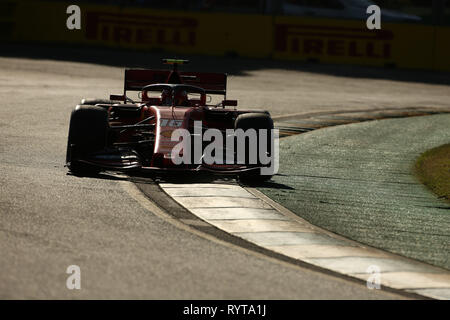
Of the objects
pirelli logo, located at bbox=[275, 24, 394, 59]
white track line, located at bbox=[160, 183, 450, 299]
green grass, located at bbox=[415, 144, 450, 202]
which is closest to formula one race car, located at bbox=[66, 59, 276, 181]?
white track line, located at bbox=[160, 183, 450, 299]

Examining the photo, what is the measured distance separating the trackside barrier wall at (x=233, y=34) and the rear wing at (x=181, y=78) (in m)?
15.0

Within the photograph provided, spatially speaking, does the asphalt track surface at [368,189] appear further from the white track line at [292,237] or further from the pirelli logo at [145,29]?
the pirelli logo at [145,29]

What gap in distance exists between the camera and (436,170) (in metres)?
14.5

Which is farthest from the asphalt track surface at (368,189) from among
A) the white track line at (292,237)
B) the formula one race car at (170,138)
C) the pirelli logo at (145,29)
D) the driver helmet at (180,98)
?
the pirelli logo at (145,29)

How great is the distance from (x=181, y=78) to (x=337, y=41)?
15377 mm

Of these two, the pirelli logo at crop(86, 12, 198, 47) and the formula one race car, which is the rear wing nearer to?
the formula one race car

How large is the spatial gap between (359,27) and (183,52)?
17.6ft

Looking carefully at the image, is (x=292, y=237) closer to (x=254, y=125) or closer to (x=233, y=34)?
(x=254, y=125)

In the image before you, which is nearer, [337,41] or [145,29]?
[337,41]

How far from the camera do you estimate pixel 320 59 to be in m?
29.8

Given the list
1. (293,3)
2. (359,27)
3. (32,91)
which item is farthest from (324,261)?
(293,3)

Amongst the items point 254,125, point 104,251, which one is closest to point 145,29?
point 254,125

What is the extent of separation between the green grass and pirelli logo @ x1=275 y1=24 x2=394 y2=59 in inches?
→ 498
